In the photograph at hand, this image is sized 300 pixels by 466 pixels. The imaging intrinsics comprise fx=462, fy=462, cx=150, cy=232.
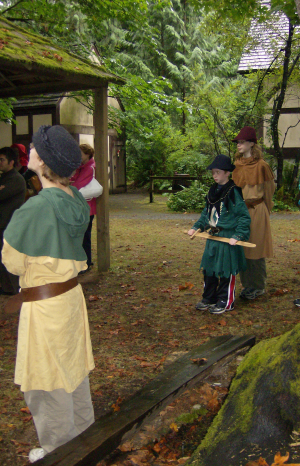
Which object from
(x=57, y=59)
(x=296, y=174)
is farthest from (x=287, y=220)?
(x=57, y=59)

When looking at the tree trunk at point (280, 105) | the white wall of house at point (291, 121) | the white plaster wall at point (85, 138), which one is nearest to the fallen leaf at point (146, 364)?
the tree trunk at point (280, 105)

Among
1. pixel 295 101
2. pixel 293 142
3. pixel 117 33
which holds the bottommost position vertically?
pixel 293 142

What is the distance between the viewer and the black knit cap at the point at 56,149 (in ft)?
7.91

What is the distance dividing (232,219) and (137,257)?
3.96m

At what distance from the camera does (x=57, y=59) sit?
613 centimetres

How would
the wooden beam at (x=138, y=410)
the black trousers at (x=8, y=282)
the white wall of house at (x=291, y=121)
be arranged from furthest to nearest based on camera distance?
1. the white wall of house at (x=291, y=121)
2. the black trousers at (x=8, y=282)
3. the wooden beam at (x=138, y=410)

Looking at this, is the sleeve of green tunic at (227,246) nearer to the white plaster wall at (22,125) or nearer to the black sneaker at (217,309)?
the black sneaker at (217,309)

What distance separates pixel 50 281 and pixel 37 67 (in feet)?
12.7

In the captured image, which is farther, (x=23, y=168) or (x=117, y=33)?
(x=117, y=33)

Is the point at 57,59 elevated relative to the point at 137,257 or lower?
elevated

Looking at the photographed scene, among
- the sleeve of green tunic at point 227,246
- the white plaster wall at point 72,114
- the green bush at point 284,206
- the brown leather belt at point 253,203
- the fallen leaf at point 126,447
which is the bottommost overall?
the fallen leaf at point 126,447

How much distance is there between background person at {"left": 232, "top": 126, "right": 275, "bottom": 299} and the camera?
6004 mm

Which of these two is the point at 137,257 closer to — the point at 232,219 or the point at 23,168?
the point at 23,168

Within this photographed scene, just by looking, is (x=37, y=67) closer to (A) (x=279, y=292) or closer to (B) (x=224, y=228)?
(B) (x=224, y=228)
